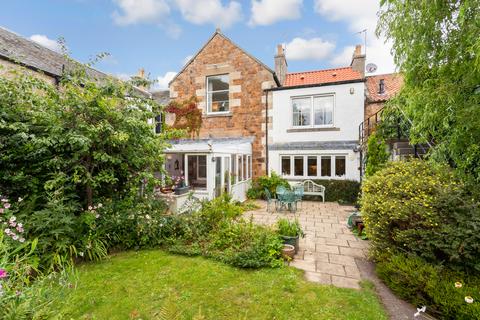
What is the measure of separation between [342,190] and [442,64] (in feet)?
29.0

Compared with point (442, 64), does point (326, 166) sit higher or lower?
lower

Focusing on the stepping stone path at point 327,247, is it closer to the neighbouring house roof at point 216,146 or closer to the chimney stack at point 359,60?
the neighbouring house roof at point 216,146

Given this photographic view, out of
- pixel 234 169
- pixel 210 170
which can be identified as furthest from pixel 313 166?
pixel 210 170

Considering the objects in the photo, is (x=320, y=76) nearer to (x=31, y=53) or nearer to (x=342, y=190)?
(x=342, y=190)

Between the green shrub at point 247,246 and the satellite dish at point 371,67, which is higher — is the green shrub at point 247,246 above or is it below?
below

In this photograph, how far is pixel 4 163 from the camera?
4.56m

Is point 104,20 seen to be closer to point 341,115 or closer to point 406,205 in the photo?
point 341,115

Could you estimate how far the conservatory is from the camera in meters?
8.20

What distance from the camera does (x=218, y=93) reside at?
1323cm

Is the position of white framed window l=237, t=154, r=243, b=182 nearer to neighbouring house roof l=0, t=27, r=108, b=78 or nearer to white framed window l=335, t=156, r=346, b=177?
white framed window l=335, t=156, r=346, b=177

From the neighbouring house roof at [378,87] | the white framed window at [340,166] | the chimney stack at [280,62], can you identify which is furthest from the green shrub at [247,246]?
the chimney stack at [280,62]

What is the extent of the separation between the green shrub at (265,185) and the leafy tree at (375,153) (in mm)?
4042

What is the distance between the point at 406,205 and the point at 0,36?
45.2 ft

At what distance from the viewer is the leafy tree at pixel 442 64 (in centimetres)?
259
